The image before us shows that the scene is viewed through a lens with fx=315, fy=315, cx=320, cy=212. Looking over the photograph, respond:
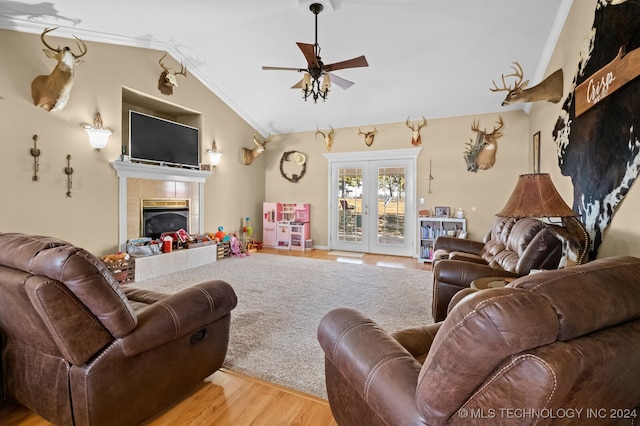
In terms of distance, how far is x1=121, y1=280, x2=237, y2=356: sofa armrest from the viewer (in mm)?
1440

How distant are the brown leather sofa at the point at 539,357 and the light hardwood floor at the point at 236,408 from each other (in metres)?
0.93

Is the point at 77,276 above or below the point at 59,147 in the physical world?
below

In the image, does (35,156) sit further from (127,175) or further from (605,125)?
(605,125)

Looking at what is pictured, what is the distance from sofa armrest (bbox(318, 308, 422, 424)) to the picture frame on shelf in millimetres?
5087

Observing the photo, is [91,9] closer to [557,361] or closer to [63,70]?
[63,70]

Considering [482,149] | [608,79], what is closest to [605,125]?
[608,79]

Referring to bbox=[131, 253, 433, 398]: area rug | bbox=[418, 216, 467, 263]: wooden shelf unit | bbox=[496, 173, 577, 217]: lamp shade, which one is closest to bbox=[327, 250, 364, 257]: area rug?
bbox=[131, 253, 433, 398]: area rug

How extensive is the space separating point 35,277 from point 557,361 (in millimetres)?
1752

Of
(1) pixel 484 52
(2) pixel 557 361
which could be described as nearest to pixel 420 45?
(1) pixel 484 52

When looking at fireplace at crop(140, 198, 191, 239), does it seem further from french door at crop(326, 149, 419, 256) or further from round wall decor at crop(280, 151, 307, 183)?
french door at crop(326, 149, 419, 256)

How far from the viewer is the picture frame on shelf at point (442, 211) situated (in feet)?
19.6

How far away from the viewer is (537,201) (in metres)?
1.93

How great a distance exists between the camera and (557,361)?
2.26 feet

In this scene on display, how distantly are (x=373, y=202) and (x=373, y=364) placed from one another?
5785 millimetres
